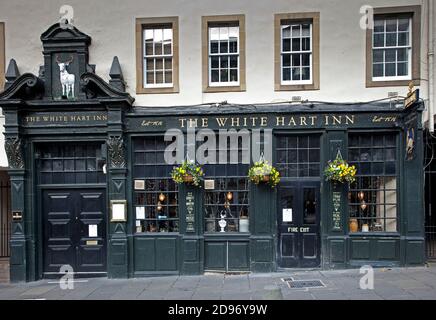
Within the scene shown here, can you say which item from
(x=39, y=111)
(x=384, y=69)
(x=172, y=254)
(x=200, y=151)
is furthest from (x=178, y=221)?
(x=384, y=69)

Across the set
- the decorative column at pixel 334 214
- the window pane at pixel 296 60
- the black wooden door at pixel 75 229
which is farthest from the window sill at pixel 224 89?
the black wooden door at pixel 75 229

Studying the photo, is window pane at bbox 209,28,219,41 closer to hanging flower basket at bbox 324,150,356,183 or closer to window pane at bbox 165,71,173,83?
window pane at bbox 165,71,173,83

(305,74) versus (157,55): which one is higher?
(157,55)

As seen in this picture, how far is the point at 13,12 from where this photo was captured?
10.8 m

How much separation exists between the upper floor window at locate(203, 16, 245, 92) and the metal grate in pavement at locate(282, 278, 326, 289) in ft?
16.9

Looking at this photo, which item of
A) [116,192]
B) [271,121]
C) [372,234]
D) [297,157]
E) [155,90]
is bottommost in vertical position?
[372,234]

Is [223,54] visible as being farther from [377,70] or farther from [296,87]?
[377,70]

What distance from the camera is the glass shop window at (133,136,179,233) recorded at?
10.6 metres

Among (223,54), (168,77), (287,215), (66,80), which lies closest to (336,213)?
(287,215)

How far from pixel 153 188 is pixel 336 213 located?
4993mm

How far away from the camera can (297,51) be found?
10461mm

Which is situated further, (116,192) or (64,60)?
(64,60)

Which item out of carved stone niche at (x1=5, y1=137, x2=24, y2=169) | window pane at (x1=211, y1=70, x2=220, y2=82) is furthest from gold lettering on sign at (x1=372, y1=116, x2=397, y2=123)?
carved stone niche at (x1=5, y1=137, x2=24, y2=169)

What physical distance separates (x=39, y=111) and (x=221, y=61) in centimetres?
515
